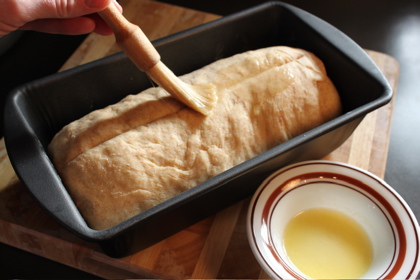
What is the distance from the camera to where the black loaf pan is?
1.01 metres

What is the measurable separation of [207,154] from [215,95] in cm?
17

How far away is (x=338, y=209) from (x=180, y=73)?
0.63 m

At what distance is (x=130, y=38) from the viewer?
1.11m

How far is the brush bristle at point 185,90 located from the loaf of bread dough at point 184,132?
2 centimetres

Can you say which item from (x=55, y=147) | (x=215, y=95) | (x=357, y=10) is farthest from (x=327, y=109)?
(x=357, y=10)

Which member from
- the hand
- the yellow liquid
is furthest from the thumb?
the yellow liquid

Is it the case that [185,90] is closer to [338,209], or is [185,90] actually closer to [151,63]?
[151,63]

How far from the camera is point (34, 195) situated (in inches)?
39.0

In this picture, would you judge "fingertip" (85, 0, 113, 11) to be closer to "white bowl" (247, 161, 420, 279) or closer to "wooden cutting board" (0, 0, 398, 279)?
"wooden cutting board" (0, 0, 398, 279)

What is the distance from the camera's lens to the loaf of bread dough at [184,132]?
1085 millimetres

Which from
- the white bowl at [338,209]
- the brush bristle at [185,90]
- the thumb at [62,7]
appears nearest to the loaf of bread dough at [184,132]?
the brush bristle at [185,90]

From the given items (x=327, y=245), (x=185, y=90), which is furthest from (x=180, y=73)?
(x=327, y=245)

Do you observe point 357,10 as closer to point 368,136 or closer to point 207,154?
point 368,136

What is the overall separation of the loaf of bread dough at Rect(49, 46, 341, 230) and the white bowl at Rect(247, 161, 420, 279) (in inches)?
5.0
